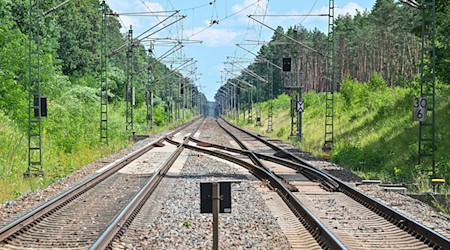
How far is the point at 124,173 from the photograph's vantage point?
72.9ft

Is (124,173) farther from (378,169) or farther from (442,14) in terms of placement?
(442,14)

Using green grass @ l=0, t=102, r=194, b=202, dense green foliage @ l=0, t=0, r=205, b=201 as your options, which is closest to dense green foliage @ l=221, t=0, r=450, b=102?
dense green foliage @ l=0, t=0, r=205, b=201

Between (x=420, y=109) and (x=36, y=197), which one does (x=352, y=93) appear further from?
(x=36, y=197)

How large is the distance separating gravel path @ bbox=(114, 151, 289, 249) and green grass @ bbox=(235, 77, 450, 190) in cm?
583

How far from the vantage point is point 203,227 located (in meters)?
11.6

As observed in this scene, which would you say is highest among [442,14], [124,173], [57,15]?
[57,15]

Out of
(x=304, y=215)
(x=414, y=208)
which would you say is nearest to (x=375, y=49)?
(x=414, y=208)

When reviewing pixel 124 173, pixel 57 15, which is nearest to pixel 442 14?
pixel 124 173

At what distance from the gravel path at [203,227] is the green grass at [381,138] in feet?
19.1

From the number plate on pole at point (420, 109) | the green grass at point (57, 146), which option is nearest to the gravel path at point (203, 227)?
the green grass at point (57, 146)

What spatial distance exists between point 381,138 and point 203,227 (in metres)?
20.0

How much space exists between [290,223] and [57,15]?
5990 centimetres

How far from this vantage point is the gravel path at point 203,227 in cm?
1021

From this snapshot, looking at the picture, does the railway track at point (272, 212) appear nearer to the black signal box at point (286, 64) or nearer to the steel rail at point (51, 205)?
the steel rail at point (51, 205)
